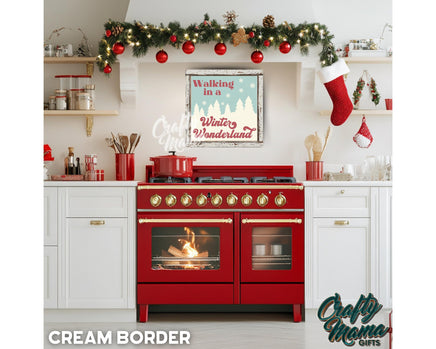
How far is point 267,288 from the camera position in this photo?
135 inches

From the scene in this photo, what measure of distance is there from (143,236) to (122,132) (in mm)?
972

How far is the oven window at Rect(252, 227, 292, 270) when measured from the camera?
346cm

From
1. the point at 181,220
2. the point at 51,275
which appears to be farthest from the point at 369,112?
the point at 51,275

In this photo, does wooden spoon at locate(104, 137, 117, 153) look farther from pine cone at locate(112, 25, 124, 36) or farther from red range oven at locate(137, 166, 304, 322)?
pine cone at locate(112, 25, 124, 36)

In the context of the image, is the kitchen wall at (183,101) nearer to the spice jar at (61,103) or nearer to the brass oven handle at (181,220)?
the spice jar at (61,103)

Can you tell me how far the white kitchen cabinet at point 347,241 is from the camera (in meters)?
3.44

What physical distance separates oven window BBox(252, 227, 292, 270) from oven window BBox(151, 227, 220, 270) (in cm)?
26

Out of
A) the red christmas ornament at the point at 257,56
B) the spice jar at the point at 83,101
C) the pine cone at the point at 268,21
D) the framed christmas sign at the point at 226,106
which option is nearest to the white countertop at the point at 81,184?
the spice jar at the point at 83,101

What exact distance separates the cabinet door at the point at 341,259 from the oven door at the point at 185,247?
1.89 ft

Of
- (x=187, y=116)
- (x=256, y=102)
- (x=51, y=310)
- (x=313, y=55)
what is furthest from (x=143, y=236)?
(x=313, y=55)
